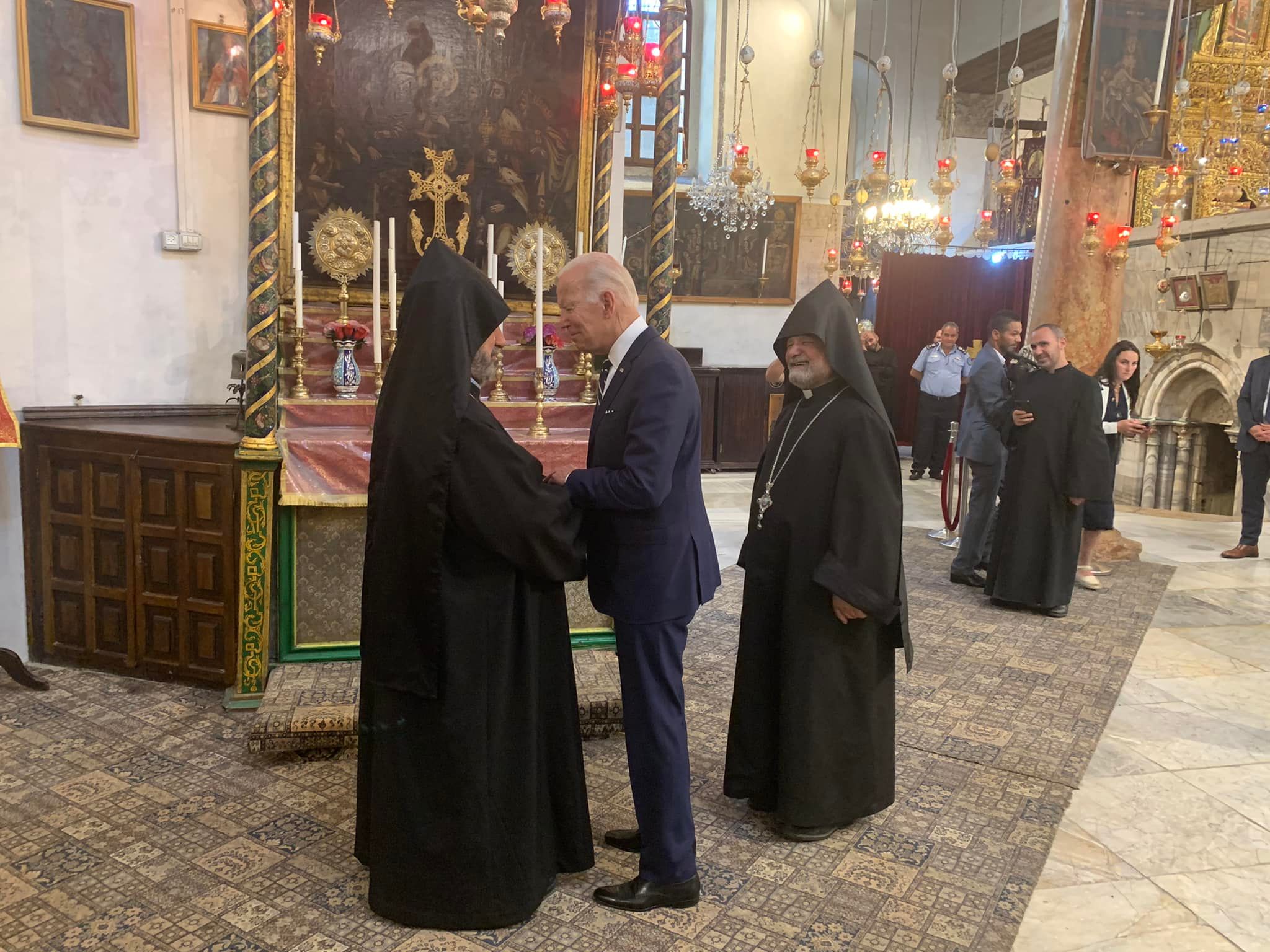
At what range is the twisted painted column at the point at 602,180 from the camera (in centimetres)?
555

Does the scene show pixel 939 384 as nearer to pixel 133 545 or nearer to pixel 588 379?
pixel 588 379

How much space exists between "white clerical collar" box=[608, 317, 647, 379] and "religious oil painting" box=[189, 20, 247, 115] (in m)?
3.33

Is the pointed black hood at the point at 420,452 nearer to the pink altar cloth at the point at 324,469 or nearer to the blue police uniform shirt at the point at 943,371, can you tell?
the pink altar cloth at the point at 324,469

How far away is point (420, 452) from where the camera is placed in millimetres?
2342

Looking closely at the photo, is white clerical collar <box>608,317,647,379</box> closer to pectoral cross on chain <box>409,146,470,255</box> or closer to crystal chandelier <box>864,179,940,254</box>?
pectoral cross on chain <box>409,146,470,255</box>

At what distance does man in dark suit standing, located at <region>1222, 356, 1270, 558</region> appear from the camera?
26.1 ft

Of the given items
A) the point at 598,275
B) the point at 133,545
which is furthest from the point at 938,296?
the point at 598,275

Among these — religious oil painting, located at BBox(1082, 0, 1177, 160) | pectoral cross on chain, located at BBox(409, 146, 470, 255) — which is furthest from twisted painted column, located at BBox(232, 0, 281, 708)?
religious oil painting, located at BBox(1082, 0, 1177, 160)

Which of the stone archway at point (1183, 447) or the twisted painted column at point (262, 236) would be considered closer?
the twisted painted column at point (262, 236)

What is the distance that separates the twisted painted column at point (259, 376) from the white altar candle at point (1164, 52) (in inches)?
277

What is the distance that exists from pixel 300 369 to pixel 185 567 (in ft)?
3.55

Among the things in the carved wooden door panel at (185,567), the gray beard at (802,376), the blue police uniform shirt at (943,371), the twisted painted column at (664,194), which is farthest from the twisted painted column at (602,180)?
the blue police uniform shirt at (943,371)

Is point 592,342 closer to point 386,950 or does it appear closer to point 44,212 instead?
point 386,950

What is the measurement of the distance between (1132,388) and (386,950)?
12.4 metres
